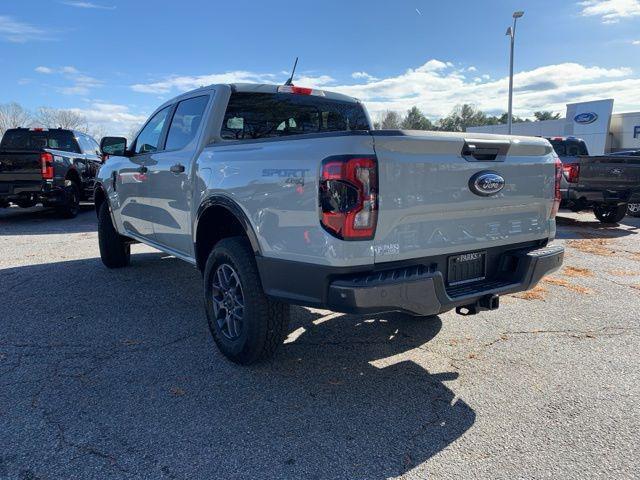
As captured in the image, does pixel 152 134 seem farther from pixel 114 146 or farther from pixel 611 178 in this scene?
pixel 611 178

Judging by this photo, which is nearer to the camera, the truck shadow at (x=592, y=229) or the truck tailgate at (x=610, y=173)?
the truck shadow at (x=592, y=229)

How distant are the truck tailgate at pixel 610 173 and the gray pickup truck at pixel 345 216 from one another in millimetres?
7478

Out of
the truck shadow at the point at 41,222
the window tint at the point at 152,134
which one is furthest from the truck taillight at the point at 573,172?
the truck shadow at the point at 41,222

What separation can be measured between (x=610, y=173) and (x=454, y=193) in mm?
8728

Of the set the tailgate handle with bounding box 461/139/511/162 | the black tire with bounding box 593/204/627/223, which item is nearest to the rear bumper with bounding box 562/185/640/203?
the black tire with bounding box 593/204/627/223

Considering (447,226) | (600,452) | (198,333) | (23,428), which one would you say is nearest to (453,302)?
(447,226)

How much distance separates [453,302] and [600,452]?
1027 mm

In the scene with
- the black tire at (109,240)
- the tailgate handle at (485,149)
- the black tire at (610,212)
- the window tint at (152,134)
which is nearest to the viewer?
the tailgate handle at (485,149)

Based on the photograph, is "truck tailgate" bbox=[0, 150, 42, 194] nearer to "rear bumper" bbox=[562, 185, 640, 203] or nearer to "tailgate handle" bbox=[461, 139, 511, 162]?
"tailgate handle" bbox=[461, 139, 511, 162]

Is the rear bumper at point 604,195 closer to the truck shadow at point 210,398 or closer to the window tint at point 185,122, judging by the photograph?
the truck shadow at point 210,398

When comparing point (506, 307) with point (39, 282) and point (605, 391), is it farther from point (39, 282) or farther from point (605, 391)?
point (39, 282)

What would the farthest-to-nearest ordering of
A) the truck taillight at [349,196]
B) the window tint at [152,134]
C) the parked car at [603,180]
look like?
the parked car at [603,180] < the window tint at [152,134] < the truck taillight at [349,196]

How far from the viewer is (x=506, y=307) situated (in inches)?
192

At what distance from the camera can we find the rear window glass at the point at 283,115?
412 centimetres
